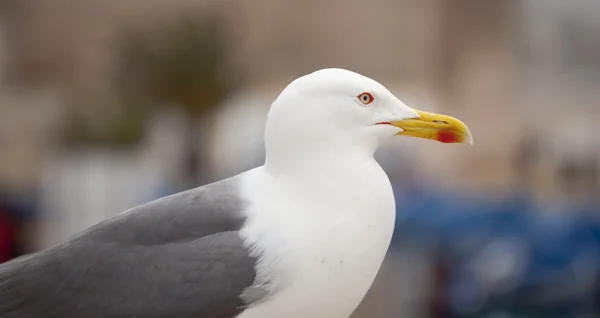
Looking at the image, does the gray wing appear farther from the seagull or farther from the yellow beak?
the yellow beak

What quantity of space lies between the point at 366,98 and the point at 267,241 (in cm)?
25

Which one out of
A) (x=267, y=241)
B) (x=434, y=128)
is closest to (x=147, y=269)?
(x=267, y=241)

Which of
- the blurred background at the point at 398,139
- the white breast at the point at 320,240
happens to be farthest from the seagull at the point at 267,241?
the blurred background at the point at 398,139

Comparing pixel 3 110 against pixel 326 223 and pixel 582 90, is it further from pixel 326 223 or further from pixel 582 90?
pixel 326 223

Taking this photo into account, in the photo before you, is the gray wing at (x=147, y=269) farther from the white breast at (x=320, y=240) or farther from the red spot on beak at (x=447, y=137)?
the red spot on beak at (x=447, y=137)

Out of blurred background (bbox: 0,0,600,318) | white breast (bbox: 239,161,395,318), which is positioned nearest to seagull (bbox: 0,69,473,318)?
white breast (bbox: 239,161,395,318)

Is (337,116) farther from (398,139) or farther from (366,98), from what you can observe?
(398,139)

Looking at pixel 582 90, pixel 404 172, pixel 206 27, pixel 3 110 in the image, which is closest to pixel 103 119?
pixel 206 27

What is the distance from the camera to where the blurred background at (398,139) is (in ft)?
13.8

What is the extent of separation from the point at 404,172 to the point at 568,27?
530 centimetres

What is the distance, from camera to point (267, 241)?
47.8 inches

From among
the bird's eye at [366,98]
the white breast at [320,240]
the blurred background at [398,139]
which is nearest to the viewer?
the white breast at [320,240]

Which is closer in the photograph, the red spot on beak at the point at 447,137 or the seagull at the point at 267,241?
the seagull at the point at 267,241

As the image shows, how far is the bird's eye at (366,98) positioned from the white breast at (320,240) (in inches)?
3.8
